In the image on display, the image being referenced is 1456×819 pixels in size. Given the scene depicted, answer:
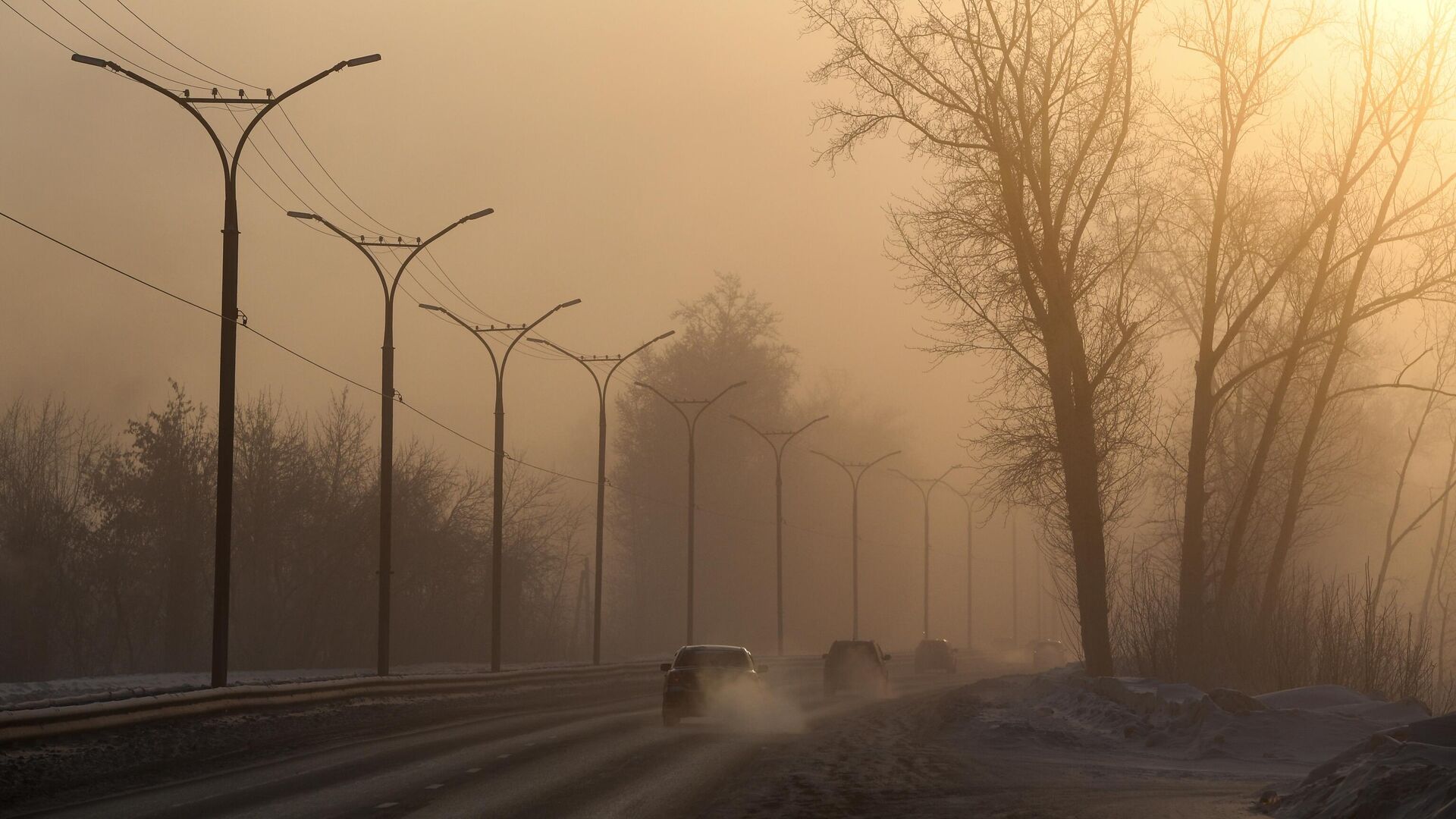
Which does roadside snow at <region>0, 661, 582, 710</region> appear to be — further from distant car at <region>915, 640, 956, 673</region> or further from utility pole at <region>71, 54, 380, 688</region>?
distant car at <region>915, 640, 956, 673</region>

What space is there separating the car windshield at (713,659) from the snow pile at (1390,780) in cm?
1727

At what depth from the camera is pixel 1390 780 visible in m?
10.3

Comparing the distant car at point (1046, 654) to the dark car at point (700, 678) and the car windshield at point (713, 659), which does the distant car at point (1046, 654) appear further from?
the dark car at point (700, 678)

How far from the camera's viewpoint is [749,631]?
316ft

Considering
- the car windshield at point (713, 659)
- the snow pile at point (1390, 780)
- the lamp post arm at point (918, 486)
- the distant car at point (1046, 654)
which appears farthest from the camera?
the lamp post arm at point (918, 486)

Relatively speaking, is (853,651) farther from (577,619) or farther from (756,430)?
(577,619)

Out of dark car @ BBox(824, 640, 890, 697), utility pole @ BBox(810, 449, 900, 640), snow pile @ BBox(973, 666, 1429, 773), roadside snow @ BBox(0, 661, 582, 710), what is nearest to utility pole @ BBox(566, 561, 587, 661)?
utility pole @ BBox(810, 449, 900, 640)

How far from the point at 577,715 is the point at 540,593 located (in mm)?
47964

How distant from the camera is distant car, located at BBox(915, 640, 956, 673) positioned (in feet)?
224

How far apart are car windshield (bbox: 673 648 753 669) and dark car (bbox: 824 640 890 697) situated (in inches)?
541

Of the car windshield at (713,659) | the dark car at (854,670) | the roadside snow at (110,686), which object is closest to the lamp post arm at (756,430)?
the dark car at (854,670)

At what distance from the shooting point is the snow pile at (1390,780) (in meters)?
9.58

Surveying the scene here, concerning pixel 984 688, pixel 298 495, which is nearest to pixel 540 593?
pixel 298 495

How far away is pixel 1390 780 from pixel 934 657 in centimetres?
5944
